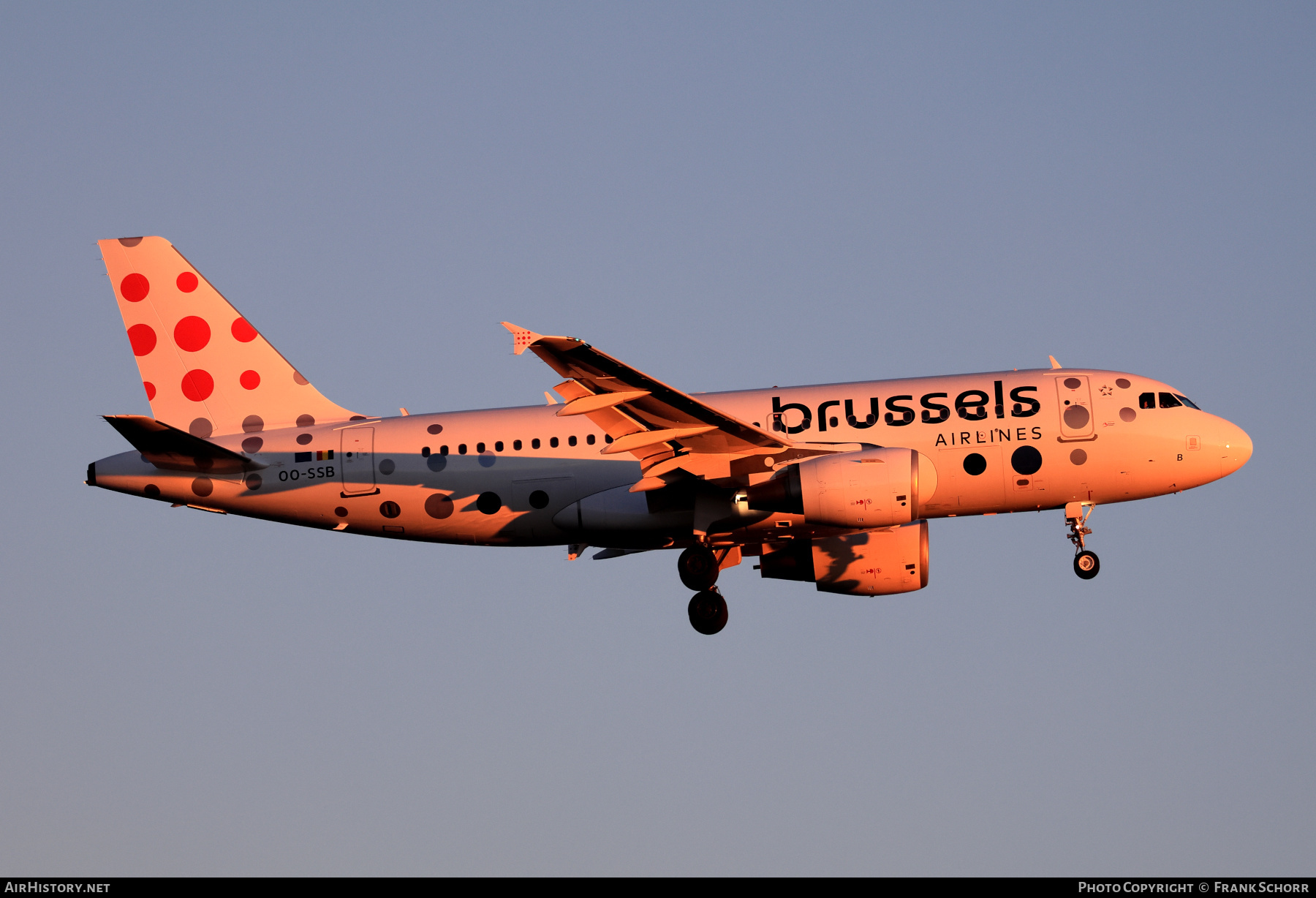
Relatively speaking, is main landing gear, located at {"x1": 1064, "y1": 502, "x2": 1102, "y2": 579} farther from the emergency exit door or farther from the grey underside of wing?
the emergency exit door

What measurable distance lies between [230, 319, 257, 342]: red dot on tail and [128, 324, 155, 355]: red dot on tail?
2.07 metres

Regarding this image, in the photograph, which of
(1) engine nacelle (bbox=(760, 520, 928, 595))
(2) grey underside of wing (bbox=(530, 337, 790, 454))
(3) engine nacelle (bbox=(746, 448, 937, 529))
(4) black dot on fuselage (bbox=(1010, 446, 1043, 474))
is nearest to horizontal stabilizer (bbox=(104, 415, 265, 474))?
(2) grey underside of wing (bbox=(530, 337, 790, 454))

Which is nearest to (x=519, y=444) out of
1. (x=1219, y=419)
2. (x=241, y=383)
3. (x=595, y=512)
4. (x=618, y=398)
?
(x=595, y=512)

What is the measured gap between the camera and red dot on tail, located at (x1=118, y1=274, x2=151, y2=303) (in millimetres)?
42344

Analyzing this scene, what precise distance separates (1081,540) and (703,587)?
9.21m

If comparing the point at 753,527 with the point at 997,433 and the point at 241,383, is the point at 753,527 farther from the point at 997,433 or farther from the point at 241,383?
the point at 241,383

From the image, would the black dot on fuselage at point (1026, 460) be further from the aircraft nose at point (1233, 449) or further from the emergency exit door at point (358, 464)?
the emergency exit door at point (358, 464)

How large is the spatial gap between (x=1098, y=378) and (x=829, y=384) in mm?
6418

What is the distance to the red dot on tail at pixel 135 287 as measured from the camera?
139ft

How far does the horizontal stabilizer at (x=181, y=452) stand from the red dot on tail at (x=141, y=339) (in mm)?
3840

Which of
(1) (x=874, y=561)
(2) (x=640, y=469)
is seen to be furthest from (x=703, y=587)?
(1) (x=874, y=561)

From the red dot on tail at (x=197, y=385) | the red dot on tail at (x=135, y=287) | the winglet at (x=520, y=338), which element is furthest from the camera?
the red dot on tail at (x=135, y=287)

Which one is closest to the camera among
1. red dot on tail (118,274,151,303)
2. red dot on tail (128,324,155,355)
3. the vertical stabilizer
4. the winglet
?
the winglet

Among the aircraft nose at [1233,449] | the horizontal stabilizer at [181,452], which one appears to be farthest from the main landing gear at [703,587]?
the aircraft nose at [1233,449]
